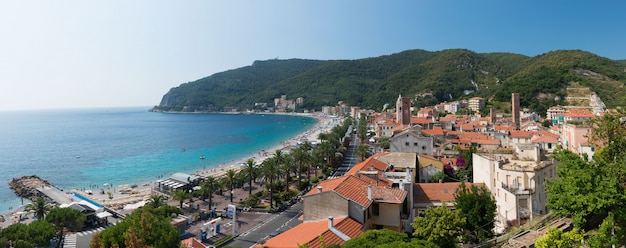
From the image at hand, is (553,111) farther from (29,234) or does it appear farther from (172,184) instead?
(29,234)

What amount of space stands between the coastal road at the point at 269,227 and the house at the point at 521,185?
51.3 feet

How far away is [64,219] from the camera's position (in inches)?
1127

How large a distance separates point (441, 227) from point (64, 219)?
30.2m

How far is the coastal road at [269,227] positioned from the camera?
26.0 m

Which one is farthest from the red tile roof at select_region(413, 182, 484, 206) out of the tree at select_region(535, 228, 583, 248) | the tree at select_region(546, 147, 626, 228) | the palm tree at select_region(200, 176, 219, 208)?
the palm tree at select_region(200, 176, 219, 208)

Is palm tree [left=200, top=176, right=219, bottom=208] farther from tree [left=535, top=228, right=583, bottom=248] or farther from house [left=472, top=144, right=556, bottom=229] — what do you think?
tree [left=535, top=228, right=583, bottom=248]

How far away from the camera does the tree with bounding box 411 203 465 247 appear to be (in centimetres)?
1363

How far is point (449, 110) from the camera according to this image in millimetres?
118625

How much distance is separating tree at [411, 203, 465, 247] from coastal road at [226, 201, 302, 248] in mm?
15019

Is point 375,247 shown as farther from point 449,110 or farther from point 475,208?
point 449,110

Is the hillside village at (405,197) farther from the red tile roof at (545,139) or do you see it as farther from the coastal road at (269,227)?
the red tile roof at (545,139)

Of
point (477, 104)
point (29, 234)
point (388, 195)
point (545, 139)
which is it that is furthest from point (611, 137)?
point (477, 104)

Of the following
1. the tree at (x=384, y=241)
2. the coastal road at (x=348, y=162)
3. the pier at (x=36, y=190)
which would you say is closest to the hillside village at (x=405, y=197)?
the tree at (x=384, y=241)

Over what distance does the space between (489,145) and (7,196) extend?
74238mm
